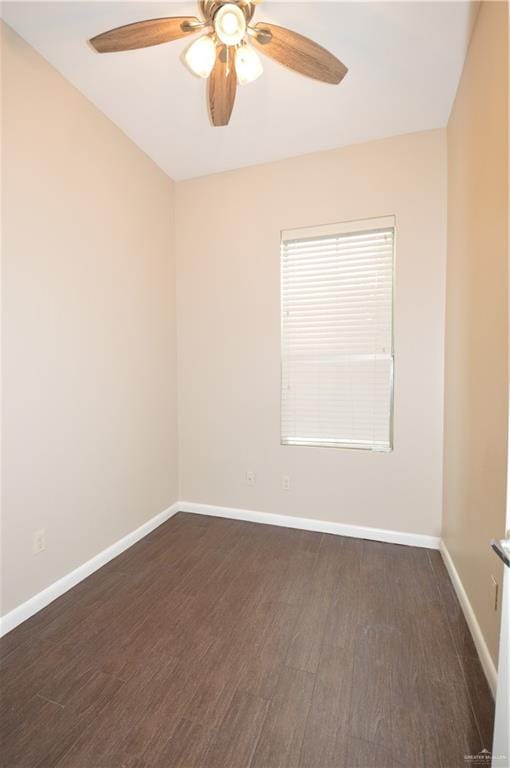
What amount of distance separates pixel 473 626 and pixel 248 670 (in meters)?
1.08

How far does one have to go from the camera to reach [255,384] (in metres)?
2.85

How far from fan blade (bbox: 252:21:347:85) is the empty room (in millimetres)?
12

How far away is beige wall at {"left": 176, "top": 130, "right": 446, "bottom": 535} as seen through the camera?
7.85ft

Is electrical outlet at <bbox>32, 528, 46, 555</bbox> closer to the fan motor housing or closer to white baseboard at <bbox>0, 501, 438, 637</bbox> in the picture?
white baseboard at <bbox>0, 501, 438, 637</bbox>

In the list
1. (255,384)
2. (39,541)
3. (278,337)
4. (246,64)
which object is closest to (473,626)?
(255,384)

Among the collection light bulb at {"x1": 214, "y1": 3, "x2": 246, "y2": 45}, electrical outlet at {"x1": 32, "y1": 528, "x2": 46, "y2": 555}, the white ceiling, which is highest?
the white ceiling

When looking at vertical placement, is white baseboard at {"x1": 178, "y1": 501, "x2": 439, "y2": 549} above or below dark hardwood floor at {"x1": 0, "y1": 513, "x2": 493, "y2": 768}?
above

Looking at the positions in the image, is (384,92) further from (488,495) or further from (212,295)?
(488,495)

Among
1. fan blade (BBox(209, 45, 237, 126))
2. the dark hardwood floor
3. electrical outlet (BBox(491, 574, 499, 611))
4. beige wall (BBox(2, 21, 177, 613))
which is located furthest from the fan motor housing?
the dark hardwood floor

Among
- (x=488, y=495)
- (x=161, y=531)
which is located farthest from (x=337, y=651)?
(x=161, y=531)

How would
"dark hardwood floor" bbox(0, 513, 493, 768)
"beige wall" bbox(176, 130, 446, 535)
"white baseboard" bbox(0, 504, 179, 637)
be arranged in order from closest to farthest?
1. "dark hardwood floor" bbox(0, 513, 493, 768)
2. "white baseboard" bbox(0, 504, 179, 637)
3. "beige wall" bbox(176, 130, 446, 535)

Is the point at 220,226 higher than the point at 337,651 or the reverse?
higher

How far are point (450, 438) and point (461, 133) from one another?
180 centimetres

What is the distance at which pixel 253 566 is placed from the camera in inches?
88.4
